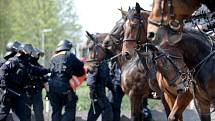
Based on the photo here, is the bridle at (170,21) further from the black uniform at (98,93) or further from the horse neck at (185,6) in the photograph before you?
the black uniform at (98,93)

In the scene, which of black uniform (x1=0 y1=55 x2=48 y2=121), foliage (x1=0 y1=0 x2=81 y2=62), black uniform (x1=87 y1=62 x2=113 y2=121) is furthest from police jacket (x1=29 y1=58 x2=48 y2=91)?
foliage (x1=0 y1=0 x2=81 y2=62)

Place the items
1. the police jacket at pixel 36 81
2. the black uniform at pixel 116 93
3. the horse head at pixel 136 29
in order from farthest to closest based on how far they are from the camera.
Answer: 1. the black uniform at pixel 116 93
2. the police jacket at pixel 36 81
3. the horse head at pixel 136 29

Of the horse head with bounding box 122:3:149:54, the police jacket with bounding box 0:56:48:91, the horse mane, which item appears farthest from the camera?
the police jacket with bounding box 0:56:48:91

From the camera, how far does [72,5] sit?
153 ft

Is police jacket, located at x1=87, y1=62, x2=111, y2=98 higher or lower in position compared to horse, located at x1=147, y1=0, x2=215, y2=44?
lower

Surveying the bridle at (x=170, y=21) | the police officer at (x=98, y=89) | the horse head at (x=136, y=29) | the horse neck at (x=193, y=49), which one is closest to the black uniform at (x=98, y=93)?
the police officer at (x=98, y=89)

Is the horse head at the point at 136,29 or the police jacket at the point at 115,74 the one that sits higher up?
the horse head at the point at 136,29

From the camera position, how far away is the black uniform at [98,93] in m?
11.9

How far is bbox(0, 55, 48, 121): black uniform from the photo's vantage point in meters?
10.3

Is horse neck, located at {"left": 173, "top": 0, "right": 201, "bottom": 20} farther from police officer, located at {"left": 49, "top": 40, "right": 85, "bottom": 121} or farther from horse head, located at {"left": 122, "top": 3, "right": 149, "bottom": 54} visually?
police officer, located at {"left": 49, "top": 40, "right": 85, "bottom": 121}

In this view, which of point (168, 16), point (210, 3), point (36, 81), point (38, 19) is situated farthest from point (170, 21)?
point (38, 19)

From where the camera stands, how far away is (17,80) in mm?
10602

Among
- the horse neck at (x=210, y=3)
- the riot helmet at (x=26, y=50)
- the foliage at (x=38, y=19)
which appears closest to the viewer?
the horse neck at (x=210, y=3)

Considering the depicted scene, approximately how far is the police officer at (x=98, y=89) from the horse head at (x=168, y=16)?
6078 millimetres
